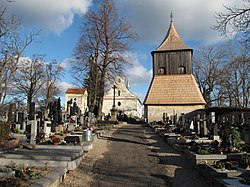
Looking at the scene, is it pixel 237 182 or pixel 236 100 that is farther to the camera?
pixel 236 100

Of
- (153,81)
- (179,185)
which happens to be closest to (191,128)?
(179,185)

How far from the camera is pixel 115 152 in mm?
9859

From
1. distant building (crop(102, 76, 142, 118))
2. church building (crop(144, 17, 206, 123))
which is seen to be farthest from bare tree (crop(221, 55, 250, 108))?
distant building (crop(102, 76, 142, 118))

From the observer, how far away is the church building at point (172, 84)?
102ft

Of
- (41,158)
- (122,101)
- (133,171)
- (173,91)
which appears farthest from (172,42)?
(41,158)

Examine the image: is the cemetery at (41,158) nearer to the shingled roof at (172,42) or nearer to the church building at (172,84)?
the church building at (172,84)

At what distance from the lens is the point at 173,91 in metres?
32.6

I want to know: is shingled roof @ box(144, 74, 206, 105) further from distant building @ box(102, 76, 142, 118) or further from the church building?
distant building @ box(102, 76, 142, 118)

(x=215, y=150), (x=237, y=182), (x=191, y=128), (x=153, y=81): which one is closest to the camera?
(x=237, y=182)

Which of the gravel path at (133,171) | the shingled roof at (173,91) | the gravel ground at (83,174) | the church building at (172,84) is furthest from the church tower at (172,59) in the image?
the gravel ground at (83,174)

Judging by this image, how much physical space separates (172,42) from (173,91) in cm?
827

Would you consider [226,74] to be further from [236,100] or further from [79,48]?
[79,48]

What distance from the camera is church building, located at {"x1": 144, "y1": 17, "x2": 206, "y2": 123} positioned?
102ft

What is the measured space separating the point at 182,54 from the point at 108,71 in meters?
13.4
